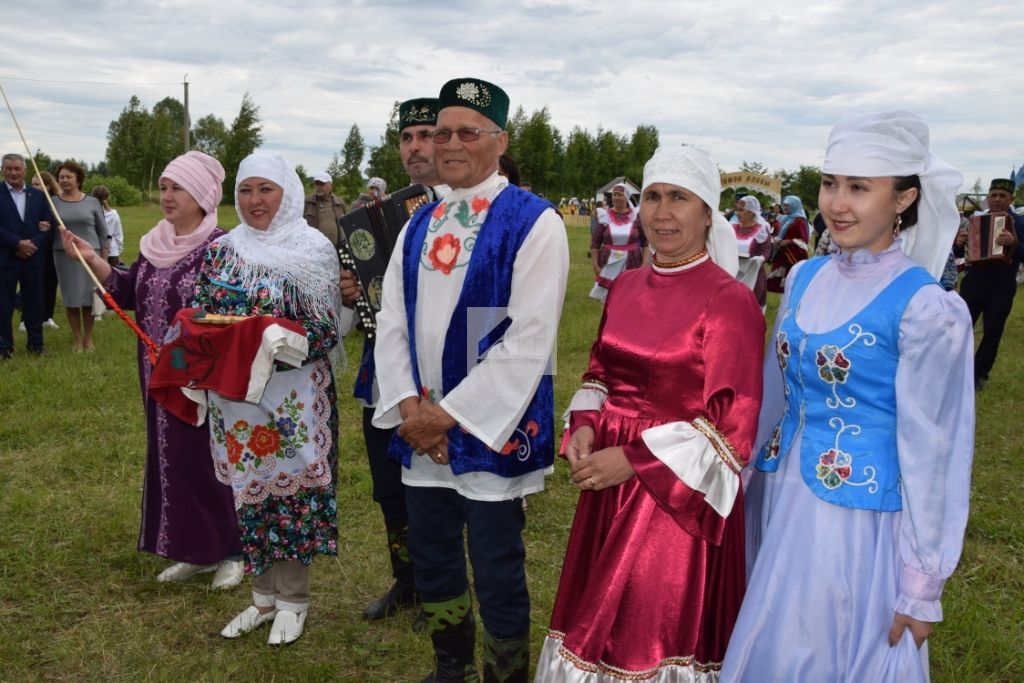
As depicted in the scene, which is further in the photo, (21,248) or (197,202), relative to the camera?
(21,248)

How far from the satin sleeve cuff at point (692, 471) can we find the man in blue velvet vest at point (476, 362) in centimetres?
59

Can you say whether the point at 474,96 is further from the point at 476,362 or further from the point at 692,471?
the point at 692,471

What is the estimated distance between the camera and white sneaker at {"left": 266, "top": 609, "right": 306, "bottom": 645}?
11.7 ft

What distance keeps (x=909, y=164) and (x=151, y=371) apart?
327cm

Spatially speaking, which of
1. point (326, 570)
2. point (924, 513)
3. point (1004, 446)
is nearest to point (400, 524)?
point (326, 570)

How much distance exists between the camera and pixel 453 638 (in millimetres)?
3047

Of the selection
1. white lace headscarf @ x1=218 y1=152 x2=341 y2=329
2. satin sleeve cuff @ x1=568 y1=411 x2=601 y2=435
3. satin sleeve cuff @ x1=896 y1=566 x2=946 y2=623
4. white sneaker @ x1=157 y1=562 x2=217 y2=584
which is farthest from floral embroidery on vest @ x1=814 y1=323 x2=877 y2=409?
white sneaker @ x1=157 y1=562 x2=217 y2=584

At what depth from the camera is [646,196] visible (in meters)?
2.44

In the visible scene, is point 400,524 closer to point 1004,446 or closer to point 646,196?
point 646,196

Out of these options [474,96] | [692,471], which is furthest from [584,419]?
[474,96]

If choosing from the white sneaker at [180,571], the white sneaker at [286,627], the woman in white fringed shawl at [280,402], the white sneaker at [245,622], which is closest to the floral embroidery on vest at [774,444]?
the woman in white fringed shawl at [280,402]

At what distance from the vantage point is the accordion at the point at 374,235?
11.0ft

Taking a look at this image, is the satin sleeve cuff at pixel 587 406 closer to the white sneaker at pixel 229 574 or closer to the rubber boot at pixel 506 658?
the rubber boot at pixel 506 658

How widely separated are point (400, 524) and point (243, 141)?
34.3m
